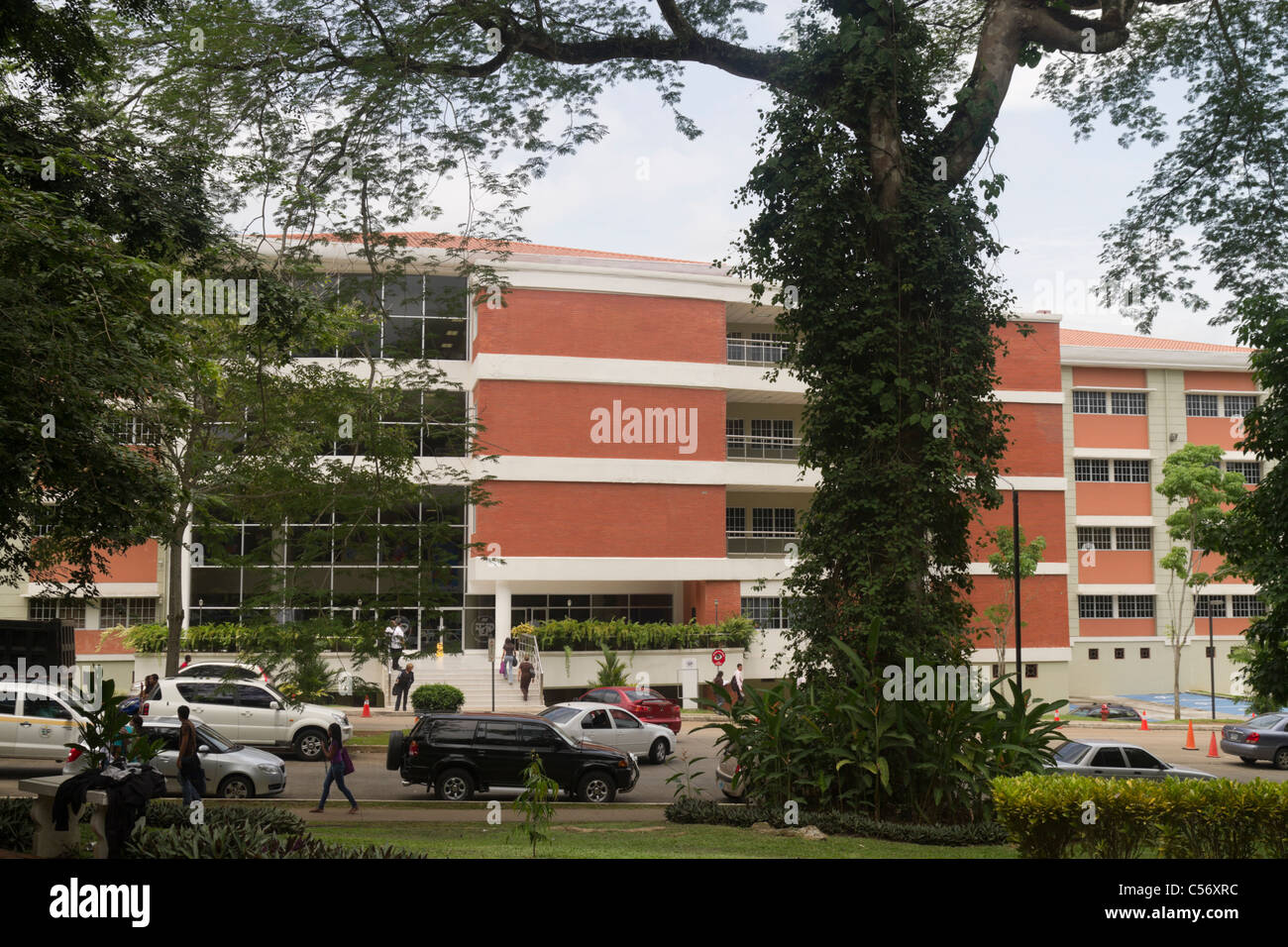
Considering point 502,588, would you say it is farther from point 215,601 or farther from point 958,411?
point 958,411

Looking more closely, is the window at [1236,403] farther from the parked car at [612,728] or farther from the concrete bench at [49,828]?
the concrete bench at [49,828]

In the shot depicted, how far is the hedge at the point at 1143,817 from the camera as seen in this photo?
9.58 m

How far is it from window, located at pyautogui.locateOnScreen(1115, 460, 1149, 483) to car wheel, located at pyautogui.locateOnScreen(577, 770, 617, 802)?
1527 inches

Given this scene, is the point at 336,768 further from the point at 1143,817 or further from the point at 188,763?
the point at 1143,817

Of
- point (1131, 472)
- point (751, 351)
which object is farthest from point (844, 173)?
point (1131, 472)

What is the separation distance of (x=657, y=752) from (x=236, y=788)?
10134 millimetres

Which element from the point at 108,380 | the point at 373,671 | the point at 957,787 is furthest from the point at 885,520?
the point at 373,671

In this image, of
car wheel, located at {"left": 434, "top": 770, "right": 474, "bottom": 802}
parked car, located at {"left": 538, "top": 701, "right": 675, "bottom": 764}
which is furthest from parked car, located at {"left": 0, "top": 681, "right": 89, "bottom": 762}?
parked car, located at {"left": 538, "top": 701, "right": 675, "bottom": 764}

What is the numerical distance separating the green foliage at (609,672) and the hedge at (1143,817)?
86.2 ft

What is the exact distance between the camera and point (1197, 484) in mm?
37969

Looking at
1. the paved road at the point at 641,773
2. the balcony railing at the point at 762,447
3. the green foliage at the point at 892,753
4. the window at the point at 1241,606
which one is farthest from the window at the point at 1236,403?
the green foliage at the point at 892,753

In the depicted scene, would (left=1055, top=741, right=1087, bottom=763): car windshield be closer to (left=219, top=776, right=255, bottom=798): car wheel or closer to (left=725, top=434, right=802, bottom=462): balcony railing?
(left=219, top=776, right=255, bottom=798): car wheel

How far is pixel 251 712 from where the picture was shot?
22969mm

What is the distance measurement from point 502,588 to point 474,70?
1020 inches
